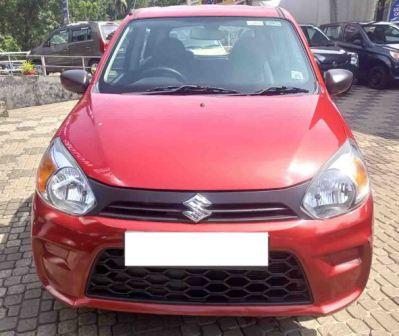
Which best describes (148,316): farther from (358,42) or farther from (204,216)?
(358,42)

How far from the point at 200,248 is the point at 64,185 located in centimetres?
71

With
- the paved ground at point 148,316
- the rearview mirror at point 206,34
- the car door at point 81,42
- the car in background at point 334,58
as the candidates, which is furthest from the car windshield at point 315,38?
the rearview mirror at point 206,34

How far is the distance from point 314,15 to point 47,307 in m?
22.6

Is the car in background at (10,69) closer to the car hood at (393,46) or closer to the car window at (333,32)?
the car window at (333,32)

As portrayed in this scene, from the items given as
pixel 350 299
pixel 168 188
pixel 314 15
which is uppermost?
pixel 168 188

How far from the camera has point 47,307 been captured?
266 cm

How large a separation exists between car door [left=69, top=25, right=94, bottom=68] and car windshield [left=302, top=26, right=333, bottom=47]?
698cm

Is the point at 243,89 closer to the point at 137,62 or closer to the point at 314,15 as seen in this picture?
the point at 137,62

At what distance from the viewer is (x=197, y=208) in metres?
1.98

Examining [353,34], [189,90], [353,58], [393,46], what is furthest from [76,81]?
[353,34]

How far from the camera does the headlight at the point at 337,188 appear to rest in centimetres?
205

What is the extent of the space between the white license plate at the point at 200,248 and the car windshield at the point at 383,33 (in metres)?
11.1

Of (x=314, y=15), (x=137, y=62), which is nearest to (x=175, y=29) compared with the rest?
(x=137, y=62)

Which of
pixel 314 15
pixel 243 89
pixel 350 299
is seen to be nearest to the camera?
pixel 350 299
